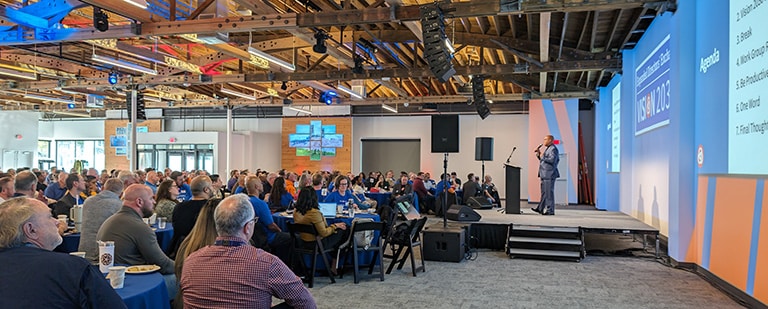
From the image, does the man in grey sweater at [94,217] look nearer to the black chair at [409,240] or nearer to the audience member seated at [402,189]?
the black chair at [409,240]

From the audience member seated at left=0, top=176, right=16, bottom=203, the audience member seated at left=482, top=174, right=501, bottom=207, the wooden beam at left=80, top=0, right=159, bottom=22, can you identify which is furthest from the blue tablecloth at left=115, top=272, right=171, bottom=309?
the audience member seated at left=482, top=174, right=501, bottom=207

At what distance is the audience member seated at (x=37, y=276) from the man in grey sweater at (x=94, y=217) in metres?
1.99

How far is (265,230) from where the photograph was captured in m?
6.22

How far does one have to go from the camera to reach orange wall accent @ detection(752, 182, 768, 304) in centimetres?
493

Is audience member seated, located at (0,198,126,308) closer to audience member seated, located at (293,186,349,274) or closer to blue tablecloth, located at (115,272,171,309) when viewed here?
blue tablecloth, located at (115,272,171,309)

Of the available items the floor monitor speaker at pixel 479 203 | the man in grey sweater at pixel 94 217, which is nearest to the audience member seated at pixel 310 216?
the man in grey sweater at pixel 94 217

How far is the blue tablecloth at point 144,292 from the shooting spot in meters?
2.78

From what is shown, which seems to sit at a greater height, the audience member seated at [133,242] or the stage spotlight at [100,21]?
the stage spotlight at [100,21]

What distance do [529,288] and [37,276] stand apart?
17.4 ft

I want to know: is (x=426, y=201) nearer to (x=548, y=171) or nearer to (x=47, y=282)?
(x=548, y=171)

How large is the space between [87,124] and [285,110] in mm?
9851

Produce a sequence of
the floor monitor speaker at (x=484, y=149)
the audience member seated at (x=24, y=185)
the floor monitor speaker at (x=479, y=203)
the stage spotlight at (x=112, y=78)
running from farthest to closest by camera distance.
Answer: the stage spotlight at (x=112, y=78) < the floor monitor speaker at (x=479, y=203) < the floor monitor speaker at (x=484, y=149) < the audience member seated at (x=24, y=185)

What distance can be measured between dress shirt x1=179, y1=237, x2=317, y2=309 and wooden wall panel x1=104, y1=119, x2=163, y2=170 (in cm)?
2343

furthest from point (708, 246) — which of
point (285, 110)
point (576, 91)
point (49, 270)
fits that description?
point (285, 110)
